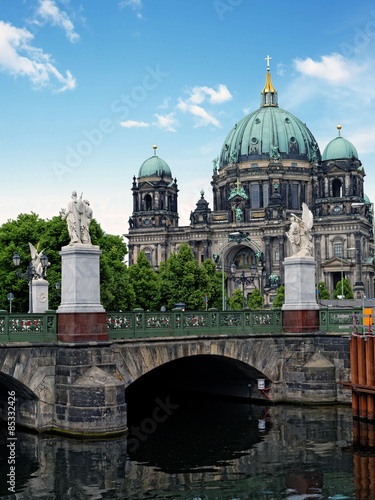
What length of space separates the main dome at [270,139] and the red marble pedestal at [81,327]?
329 ft

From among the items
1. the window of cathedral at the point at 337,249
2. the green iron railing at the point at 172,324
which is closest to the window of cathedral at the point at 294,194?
the window of cathedral at the point at 337,249

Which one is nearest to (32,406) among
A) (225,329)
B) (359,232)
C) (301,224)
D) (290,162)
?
(225,329)

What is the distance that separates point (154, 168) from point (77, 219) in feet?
338

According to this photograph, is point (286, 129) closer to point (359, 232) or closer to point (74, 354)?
point (359, 232)

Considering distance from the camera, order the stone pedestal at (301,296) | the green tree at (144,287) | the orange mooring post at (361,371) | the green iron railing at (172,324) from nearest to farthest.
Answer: the green iron railing at (172,324) → the orange mooring post at (361,371) → the stone pedestal at (301,296) → the green tree at (144,287)

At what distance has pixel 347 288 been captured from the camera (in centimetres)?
10456

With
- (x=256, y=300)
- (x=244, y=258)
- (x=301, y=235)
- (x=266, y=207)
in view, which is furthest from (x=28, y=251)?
(x=244, y=258)

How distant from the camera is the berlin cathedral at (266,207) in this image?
11469 centimetres

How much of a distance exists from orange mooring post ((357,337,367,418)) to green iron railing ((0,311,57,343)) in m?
14.3

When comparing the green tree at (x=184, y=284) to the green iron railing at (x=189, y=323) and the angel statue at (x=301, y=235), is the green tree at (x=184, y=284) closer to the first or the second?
the green iron railing at (x=189, y=323)

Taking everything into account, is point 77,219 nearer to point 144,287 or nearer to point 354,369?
point 354,369

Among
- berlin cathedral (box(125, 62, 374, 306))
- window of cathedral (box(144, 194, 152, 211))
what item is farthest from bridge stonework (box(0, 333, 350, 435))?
window of cathedral (box(144, 194, 152, 211))

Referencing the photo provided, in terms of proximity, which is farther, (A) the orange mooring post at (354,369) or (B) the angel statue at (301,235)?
(B) the angel statue at (301,235)

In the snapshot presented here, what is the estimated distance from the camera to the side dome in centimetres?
11731
